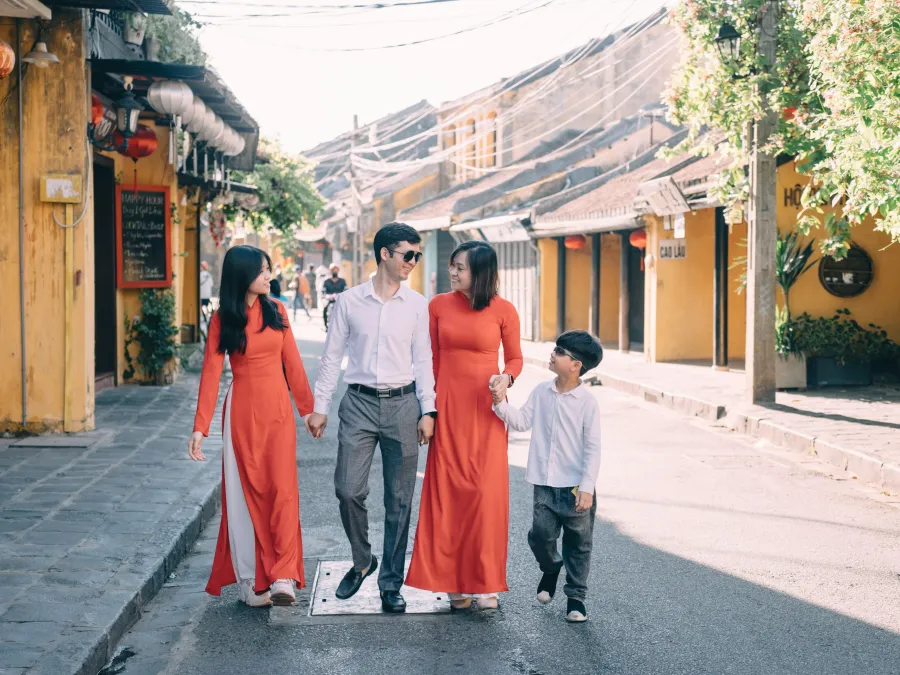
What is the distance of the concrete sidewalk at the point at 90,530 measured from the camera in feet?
14.2

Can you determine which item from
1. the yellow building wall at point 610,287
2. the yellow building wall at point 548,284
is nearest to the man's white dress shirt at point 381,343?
the yellow building wall at point 610,287

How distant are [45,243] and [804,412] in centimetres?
799

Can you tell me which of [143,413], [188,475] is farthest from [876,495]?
[143,413]

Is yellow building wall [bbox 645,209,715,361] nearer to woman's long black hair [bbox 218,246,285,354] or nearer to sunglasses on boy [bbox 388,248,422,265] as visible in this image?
sunglasses on boy [bbox 388,248,422,265]

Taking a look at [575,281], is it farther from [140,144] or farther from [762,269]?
[140,144]

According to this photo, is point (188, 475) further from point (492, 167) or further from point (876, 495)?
point (492, 167)

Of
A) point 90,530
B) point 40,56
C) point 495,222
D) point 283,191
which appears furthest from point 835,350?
point 495,222

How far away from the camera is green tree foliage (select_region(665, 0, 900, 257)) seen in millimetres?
8102

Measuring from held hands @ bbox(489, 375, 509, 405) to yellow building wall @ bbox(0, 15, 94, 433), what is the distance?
584 cm

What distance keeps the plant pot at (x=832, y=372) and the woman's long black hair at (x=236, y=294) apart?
10.6 metres

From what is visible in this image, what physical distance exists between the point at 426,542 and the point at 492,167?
32155 mm

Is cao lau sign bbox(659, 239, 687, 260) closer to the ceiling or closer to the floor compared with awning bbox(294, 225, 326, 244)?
closer to the floor

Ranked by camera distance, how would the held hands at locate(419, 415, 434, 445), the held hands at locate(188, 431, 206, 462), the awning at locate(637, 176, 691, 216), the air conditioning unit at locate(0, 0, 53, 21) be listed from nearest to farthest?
the held hands at locate(419, 415, 434, 445)
the held hands at locate(188, 431, 206, 462)
the air conditioning unit at locate(0, 0, 53, 21)
the awning at locate(637, 176, 691, 216)

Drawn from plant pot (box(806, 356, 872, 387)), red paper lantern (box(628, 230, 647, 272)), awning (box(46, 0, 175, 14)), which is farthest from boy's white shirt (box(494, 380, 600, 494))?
red paper lantern (box(628, 230, 647, 272))
